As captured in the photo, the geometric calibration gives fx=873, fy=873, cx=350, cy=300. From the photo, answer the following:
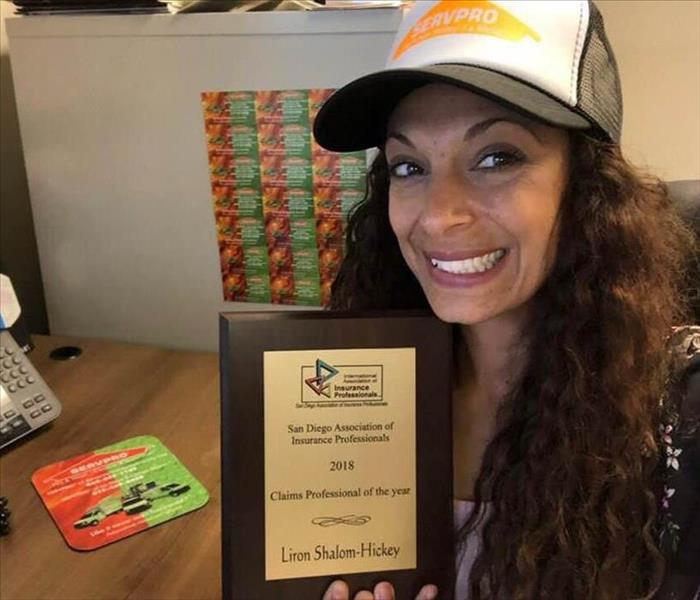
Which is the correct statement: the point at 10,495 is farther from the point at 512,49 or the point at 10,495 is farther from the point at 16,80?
the point at 512,49

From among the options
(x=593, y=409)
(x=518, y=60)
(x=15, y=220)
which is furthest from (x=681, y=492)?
(x=15, y=220)

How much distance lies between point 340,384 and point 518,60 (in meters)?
0.33

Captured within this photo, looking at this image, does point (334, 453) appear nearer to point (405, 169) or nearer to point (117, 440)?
point (405, 169)

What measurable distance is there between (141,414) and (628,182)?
2.31 ft

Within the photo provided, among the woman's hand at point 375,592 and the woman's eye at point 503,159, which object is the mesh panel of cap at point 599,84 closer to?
the woman's eye at point 503,159

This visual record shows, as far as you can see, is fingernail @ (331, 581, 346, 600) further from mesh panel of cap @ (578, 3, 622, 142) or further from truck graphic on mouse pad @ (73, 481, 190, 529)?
mesh panel of cap @ (578, 3, 622, 142)

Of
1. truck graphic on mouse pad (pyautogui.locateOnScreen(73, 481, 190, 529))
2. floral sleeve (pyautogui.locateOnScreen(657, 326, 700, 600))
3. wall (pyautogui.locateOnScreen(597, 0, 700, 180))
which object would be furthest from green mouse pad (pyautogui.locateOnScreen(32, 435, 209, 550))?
wall (pyautogui.locateOnScreen(597, 0, 700, 180))

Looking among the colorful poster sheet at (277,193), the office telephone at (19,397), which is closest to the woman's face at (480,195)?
the colorful poster sheet at (277,193)

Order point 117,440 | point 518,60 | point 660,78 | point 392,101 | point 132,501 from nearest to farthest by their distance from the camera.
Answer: point 518,60, point 392,101, point 132,501, point 117,440, point 660,78

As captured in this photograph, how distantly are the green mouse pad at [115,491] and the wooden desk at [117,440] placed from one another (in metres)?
0.01

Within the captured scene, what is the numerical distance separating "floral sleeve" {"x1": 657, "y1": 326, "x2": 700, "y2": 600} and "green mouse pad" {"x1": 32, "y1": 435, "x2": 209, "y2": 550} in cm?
50

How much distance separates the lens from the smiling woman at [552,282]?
782 mm

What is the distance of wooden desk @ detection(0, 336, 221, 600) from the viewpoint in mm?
895

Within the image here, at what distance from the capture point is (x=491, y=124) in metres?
0.78
